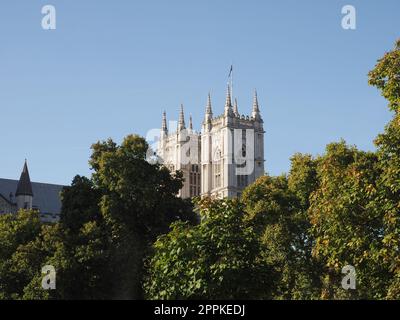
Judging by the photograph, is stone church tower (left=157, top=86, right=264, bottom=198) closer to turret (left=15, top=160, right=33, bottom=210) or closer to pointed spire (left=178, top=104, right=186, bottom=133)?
pointed spire (left=178, top=104, right=186, bottom=133)

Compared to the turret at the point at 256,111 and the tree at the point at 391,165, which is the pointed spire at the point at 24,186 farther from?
the tree at the point at 391,165

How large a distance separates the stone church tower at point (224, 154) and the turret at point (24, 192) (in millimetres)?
28897

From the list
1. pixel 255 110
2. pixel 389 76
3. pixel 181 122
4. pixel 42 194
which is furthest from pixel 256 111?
pixel 389 76

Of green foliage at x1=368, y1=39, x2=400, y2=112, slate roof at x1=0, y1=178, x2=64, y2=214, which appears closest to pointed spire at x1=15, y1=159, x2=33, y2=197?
slate roof at x1=0, y1=178, x2=64, y2=214

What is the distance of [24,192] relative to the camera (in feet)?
385

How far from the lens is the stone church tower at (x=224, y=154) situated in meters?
142

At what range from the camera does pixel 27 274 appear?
4978cm

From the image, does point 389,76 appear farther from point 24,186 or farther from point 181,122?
point 181,122

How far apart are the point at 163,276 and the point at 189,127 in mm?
129621

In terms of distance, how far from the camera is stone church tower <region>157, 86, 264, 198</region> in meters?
142

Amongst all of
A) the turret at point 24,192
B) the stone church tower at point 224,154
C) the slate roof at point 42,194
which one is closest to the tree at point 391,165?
the turret at point 24,192

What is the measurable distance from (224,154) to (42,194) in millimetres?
35632
